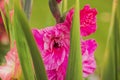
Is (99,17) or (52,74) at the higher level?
(99,17)

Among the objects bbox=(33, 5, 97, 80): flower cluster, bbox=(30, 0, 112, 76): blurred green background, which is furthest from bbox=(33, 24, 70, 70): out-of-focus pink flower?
bbox=(30, 0, 112, 76): blurred green background

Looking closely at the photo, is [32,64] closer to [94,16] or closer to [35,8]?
[94,16]

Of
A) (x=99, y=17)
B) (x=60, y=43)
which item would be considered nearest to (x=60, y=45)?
(x=60, y=43)

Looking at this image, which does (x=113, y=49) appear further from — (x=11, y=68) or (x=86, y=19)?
(x=11, y=68)

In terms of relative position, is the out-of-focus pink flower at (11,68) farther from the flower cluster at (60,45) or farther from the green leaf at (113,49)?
the green leaf at (113,49)

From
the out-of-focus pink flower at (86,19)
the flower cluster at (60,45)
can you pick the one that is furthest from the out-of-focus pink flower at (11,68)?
the out-of-focus pink flower at (86,19)

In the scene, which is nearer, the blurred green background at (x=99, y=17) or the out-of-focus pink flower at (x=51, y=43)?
the out-of-focus pink flower at (x=51, y=43)
